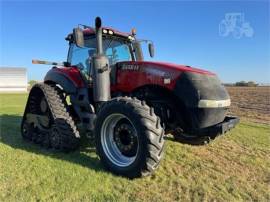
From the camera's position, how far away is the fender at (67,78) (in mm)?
5680

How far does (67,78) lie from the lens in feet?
19.1

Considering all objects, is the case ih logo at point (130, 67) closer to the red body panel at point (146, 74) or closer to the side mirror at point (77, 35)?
the red body panel at point (146, 74)

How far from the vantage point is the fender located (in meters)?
5.68

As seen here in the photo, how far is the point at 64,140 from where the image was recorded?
16.7 ft

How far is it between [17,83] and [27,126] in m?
47.9

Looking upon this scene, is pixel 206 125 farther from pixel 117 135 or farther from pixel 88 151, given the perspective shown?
pixel 88 151

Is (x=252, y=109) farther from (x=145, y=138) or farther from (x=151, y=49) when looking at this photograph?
(x=145, y=138)

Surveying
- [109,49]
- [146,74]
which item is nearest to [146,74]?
[146,74]

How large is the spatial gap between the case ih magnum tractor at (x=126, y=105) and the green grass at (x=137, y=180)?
0.30 meters

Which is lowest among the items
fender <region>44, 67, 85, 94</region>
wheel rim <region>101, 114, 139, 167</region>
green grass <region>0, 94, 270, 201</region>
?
green grass <region>0, 94, 270, 201</region>

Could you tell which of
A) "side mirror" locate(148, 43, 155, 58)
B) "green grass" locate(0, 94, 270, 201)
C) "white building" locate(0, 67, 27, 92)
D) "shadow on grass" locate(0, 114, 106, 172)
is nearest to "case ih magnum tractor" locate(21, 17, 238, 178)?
"shadow on grass" locate(0, 114, 106, 172)

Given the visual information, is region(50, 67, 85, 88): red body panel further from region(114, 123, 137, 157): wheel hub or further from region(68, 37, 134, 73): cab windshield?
region(114, 123, 137, 157): wheel hub

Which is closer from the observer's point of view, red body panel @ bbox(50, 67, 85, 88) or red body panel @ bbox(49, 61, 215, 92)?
red body panel @ bbox(49, 61, 215, 92)

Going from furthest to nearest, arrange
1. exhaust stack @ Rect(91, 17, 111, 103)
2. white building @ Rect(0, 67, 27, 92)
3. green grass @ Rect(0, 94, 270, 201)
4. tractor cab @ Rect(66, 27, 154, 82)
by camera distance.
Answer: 1. white building @ Rect(0, 67, 27, 92)
2. tractor cab @ Rect(66, 27, 154, 82)
3. exhaust stack @ Rect(91, 17, 111, 103)
4. green grass @ Rect(0, 94, 270, 201)
